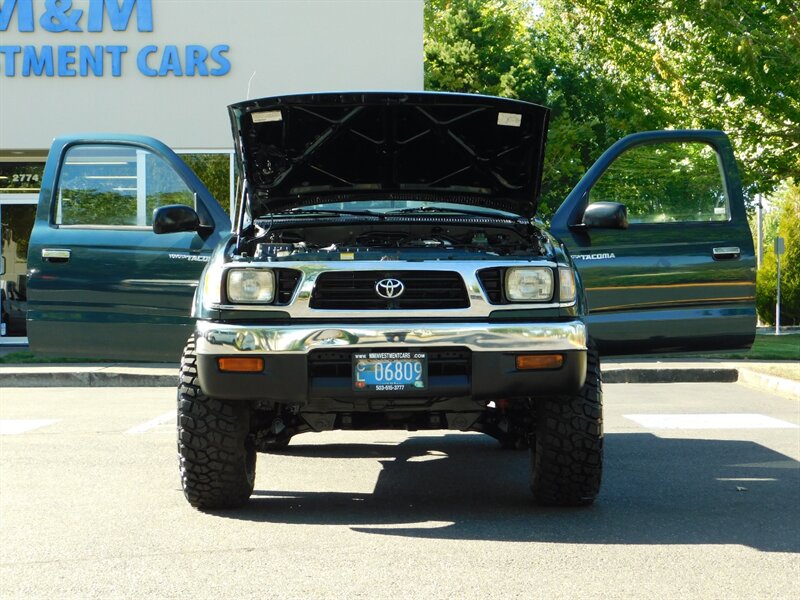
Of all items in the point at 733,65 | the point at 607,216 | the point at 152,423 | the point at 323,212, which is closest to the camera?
the point at 323,212

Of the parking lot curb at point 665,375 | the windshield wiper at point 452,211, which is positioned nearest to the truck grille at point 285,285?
the windshield wiper at point 452,211

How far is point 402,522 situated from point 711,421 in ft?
16.5

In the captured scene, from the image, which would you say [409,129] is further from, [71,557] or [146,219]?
[71,557]

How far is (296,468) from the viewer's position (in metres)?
8.17

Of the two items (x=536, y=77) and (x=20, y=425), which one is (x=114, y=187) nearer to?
(x=20, y=425)

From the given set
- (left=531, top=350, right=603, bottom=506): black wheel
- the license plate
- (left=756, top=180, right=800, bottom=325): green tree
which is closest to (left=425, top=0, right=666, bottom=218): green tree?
(left=756, top=180, right=800, bottom=325): green tree

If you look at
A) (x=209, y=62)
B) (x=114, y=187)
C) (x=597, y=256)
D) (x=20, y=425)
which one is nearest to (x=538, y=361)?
(x=597, y=256)

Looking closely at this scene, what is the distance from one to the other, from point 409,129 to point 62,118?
13607 mm

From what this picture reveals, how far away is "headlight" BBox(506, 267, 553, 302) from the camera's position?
20.0 ft

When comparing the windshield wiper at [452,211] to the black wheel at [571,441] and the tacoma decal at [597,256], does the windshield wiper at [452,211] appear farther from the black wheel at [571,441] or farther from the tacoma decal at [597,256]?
the black wheel at [571,441]

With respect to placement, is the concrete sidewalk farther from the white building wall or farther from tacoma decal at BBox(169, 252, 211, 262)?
tacoma decal at BBox(169, 252, 211, 262)

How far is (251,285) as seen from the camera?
20.0 ft

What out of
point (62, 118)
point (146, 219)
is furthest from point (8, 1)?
point (146, 219)

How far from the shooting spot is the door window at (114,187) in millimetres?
7965
